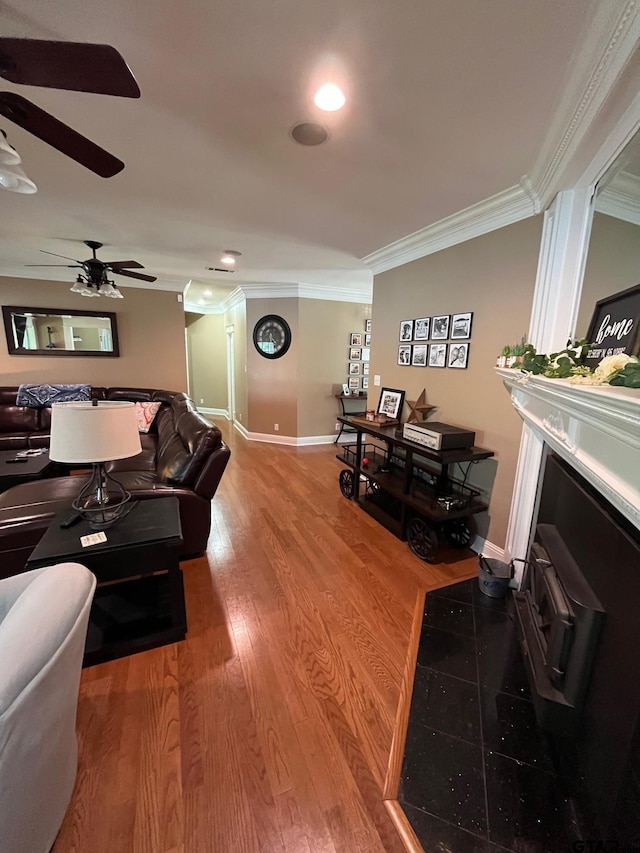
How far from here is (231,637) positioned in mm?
1734

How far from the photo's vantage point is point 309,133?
155 centimetres

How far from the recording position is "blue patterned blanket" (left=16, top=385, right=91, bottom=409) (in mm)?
4156

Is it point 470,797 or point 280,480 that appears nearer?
point 470,797

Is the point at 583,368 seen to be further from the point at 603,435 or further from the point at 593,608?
the point at 593,608

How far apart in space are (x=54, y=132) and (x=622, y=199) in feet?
7.56

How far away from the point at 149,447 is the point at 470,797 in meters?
3.71

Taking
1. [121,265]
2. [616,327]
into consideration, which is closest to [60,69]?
[616,327]

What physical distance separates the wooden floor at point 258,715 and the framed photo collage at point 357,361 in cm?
350

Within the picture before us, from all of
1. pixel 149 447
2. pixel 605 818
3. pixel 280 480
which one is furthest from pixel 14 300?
pixel 605 818

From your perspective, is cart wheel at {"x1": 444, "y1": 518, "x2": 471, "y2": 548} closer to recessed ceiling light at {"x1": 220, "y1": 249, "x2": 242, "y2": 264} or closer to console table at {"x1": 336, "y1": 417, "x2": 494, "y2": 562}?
console table at {"x1": 336, "y1": 417, "x2": 494, "y2": 562}

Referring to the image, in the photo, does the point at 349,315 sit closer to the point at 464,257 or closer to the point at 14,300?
the point at 464,257

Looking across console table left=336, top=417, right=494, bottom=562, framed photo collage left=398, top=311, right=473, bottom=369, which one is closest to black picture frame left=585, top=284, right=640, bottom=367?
console table left=336, top=417, right=494, bottom=562

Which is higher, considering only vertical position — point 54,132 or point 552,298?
point 54,132

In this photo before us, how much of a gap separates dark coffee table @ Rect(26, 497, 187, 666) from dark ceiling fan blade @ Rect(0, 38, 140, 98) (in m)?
1.66
